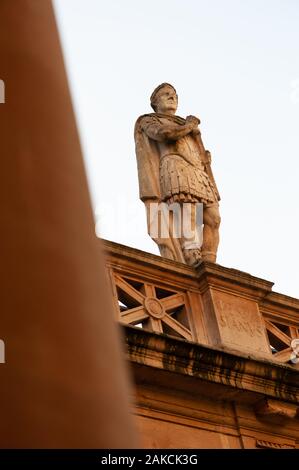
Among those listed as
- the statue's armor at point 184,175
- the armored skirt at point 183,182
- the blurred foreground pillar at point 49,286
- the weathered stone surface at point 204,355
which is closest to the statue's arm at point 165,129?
the statue's armor at point 184,175

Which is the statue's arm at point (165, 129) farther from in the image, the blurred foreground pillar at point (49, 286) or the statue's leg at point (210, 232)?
the blurred foreground pillar at point (49, 286)

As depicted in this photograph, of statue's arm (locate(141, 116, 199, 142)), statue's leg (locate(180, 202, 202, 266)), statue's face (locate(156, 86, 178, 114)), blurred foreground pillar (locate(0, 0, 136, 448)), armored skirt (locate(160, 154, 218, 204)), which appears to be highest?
statue's face (locate(156, 86, 178, 114))

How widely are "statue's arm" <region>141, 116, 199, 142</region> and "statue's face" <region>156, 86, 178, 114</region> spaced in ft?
1.06

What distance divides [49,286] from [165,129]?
8257mm

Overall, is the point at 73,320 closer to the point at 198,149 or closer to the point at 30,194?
the point at 30,194

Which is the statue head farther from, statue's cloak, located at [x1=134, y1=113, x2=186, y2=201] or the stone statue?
statue's cloak, located at [x1=134, y1=113, x2=186, y2=201]

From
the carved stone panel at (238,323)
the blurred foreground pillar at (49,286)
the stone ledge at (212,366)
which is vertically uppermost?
the carved stone panel at (238,323)

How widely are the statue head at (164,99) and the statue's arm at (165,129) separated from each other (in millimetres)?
334

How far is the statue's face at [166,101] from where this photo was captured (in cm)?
1108

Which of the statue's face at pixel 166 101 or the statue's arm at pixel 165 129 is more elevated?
the statue's face at pixel 166 101

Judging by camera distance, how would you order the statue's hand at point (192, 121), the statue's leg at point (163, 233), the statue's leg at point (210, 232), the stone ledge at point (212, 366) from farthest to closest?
1. the statue's hand at point (192, 121)
2. the statue's leg at point (210, 232)
3. the statue's leg at point (163, 233)
4. the stone ledge at point (212, 366)

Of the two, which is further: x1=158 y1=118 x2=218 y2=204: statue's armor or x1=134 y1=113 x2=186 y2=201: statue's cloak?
x1=134 y1=113 x2=186 y2=201: statue's cloak

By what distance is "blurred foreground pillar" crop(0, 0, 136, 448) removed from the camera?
2.21m

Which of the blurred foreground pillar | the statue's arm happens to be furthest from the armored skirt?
the blurred foreground pillar
